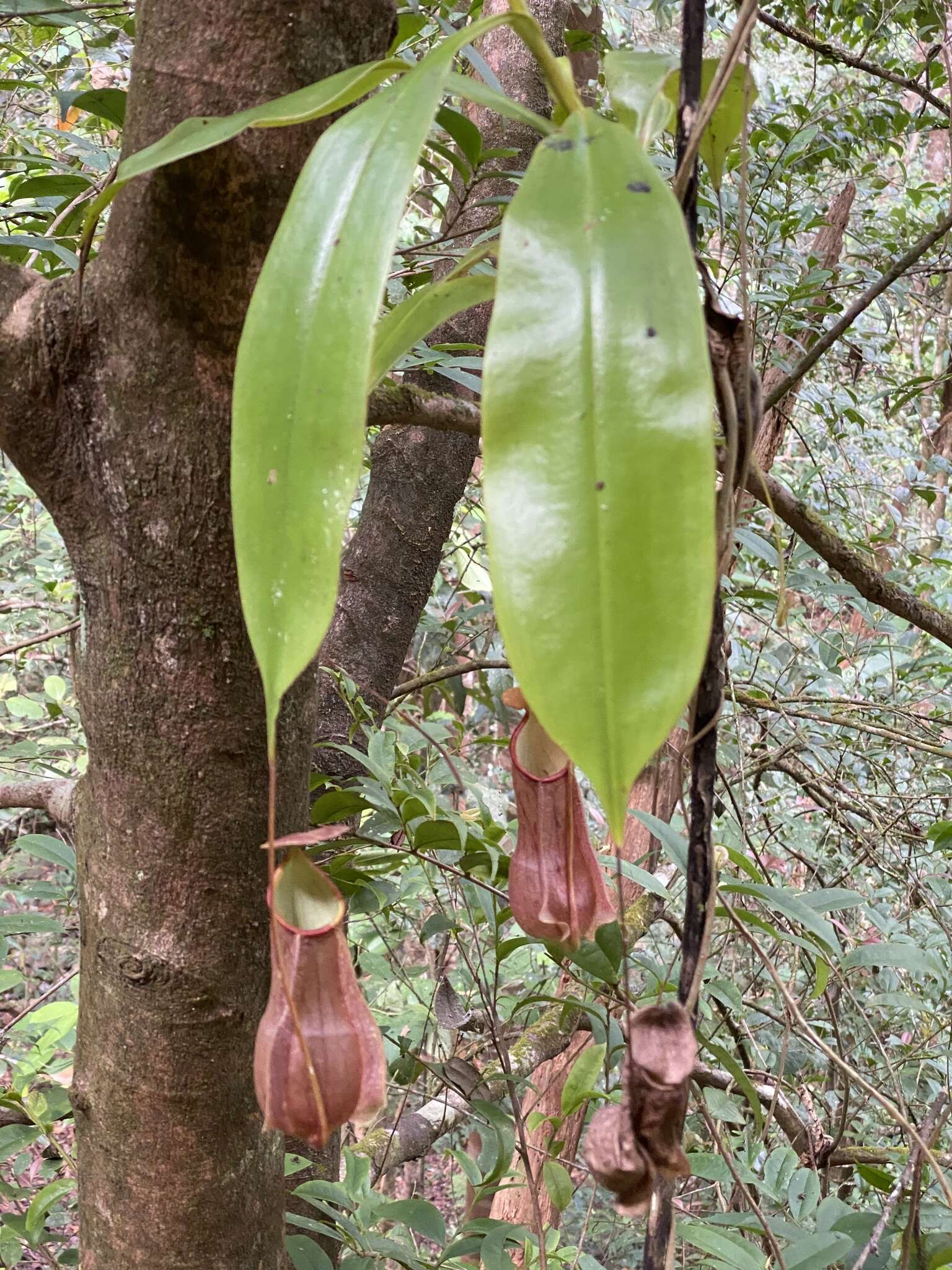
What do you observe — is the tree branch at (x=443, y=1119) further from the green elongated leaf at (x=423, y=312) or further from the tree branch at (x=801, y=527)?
the green elongated leaf at (x=423, y=312)

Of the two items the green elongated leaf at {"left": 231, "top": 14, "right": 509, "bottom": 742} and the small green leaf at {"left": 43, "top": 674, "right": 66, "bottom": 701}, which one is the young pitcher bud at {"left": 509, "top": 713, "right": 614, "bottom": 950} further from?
the small green leaf at {"left": 43, "top": 674, "right": 66, "bottom": 701}

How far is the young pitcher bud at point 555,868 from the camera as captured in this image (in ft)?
1.45

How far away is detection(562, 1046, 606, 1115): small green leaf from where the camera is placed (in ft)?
2.36

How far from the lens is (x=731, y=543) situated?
34 cm

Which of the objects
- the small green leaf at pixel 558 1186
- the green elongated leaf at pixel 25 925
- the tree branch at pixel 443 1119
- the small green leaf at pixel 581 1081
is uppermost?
the green elongated leaf at pixel 25 925

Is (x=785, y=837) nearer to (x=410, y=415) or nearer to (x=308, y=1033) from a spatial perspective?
(x=410, y=415)

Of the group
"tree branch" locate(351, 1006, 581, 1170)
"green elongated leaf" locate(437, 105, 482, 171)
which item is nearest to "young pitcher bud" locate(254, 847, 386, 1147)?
"green elongated leaf" locate(437, 105, 482, 171)

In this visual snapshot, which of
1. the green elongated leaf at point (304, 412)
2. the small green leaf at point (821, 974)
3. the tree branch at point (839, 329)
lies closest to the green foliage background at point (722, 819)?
the small green leaf at point (821, 974)

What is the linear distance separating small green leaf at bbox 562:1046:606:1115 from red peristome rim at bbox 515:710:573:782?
0.35 meters

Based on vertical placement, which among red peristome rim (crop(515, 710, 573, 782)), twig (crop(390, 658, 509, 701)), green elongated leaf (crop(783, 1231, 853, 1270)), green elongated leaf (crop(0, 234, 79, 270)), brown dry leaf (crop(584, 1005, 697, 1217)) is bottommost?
green elongated leaf (crop(783, 1231, 853, 1270))

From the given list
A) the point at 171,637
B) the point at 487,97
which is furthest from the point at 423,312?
the point at 171,637

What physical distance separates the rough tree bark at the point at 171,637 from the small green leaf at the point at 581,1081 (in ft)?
0.87

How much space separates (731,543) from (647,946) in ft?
5.86

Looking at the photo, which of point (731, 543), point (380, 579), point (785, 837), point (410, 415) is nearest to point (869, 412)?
point (785, 837)
